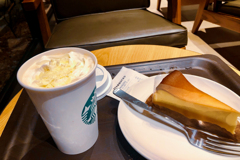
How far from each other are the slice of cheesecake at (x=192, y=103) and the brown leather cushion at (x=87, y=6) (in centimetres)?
105

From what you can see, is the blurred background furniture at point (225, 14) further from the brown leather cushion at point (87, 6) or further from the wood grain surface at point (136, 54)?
the wood grain surface at point (136, 54)

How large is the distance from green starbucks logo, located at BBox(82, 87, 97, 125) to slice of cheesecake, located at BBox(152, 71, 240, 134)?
0.66ft

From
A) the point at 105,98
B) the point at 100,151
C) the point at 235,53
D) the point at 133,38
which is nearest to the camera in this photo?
the point at 100,151

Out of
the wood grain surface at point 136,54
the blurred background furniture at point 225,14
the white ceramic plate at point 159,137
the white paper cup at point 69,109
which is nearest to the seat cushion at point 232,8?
the blurred background furniture at point 225,14

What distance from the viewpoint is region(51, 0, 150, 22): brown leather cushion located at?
1277 mm

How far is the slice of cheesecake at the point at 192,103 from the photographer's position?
1.29 ft

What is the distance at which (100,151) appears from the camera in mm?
370

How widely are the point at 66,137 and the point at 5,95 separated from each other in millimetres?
1165

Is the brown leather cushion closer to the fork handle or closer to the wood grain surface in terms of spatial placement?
the wood grain surface

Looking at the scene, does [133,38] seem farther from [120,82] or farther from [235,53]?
[235,53]

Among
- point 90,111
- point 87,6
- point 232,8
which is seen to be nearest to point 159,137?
point 90,111

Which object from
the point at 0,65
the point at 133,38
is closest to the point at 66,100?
the point at 133,38

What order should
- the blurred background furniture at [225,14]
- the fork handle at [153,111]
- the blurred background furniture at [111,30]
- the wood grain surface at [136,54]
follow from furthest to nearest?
the blurred background furniture at [225,14]
the blurred background furniture at [111,30]
the wood grain surface at [136,54]
the fork handle at [153,111]

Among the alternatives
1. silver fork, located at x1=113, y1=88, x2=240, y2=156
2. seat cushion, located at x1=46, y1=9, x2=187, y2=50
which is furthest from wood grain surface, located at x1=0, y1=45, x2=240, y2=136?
silver fork, located at x1=113, y1=88, x2=240, y2=156
